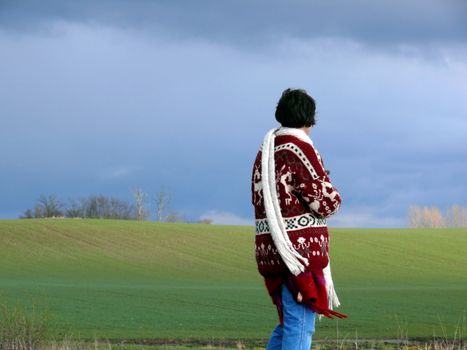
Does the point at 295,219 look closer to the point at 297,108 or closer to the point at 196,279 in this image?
the point at 297,108

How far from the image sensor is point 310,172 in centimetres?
632

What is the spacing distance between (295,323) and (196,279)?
38.3m

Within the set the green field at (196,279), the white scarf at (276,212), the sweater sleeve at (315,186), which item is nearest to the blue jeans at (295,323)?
the white scarf at (276,212)

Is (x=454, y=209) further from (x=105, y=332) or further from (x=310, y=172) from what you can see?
(x=310, y=172)

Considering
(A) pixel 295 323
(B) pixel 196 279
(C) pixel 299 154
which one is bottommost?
(A) pixel 295 323

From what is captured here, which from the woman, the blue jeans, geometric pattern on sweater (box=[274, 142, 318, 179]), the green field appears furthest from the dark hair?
the green field

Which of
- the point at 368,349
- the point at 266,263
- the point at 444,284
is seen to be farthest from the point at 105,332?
the point at 444,284

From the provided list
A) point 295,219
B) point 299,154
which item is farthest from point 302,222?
point 299,154

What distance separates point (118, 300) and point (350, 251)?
29.2 m

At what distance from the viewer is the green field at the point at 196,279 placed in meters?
22.5

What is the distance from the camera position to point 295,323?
21.0 feet

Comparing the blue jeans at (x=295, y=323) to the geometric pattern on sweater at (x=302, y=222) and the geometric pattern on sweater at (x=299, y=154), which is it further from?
the geometric pattern on sweater at (x=299, y=154)

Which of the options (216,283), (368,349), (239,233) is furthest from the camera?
(239,233)

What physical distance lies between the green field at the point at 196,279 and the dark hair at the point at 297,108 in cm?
585
